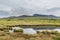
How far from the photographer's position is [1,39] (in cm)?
3056

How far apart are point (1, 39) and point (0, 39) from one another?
0.16 meters

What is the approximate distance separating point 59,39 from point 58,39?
0.97ft

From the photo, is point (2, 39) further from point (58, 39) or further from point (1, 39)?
point (58, 39)

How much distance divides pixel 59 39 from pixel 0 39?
9.62 meters

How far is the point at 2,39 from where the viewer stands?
101 ft

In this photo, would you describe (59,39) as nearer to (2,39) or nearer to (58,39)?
(58,39)

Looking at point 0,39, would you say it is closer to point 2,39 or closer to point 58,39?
point 2,39

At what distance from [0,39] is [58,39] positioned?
9523mm

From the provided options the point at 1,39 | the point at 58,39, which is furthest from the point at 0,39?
the point at 58,39

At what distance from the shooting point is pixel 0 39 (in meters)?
30.6

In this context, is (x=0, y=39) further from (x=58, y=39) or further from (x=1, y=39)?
(x=58, y=39)

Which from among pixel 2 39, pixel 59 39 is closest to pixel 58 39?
pixel 59 39

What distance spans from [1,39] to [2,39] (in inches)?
8.2
